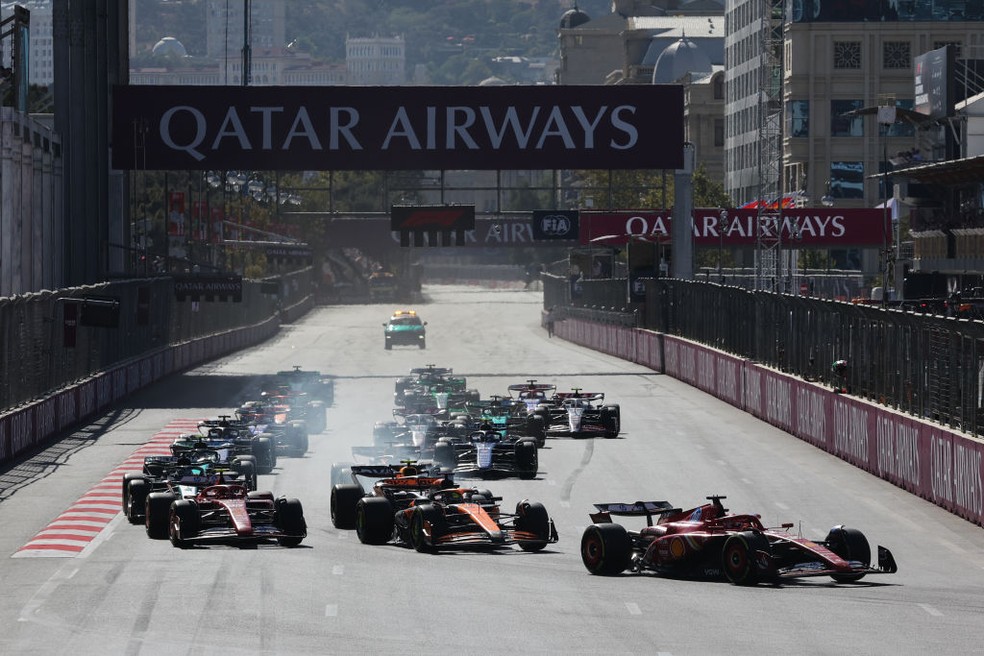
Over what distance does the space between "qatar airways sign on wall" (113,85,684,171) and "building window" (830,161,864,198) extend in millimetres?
84020

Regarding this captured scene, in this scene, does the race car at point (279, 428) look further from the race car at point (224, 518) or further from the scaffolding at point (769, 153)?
the scaffolding at point (769, 153)

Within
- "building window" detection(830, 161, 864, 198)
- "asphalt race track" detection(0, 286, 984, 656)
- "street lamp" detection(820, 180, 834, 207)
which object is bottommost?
"asphalt race track" detection(0, 286, 984, 656)

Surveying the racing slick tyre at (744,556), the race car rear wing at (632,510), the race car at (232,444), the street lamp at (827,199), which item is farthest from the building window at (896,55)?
the racing slick tyre at (744,556)

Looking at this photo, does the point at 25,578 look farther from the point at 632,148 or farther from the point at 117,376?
the point at 632,148

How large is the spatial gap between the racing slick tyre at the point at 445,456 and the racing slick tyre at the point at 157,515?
8.06m

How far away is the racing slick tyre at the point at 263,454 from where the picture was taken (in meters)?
33.7

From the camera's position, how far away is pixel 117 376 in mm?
53031

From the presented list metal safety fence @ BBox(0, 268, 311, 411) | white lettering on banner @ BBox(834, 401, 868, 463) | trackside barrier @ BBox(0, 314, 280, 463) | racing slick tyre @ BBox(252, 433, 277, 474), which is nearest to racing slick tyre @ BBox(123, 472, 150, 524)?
racing slick tyre @ BBox(252, 433, 277, 474)

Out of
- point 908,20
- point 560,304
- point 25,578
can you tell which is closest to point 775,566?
point 25,578

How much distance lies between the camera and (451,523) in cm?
2480

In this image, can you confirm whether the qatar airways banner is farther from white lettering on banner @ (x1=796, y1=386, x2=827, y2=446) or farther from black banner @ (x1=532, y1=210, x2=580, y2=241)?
white lettering on banner @ (x1=796, y1=386, x2=827, y2=446)

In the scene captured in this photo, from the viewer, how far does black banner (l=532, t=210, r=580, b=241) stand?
253ft

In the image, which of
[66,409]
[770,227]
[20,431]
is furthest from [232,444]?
[770,227]

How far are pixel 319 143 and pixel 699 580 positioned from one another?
4358 cm
